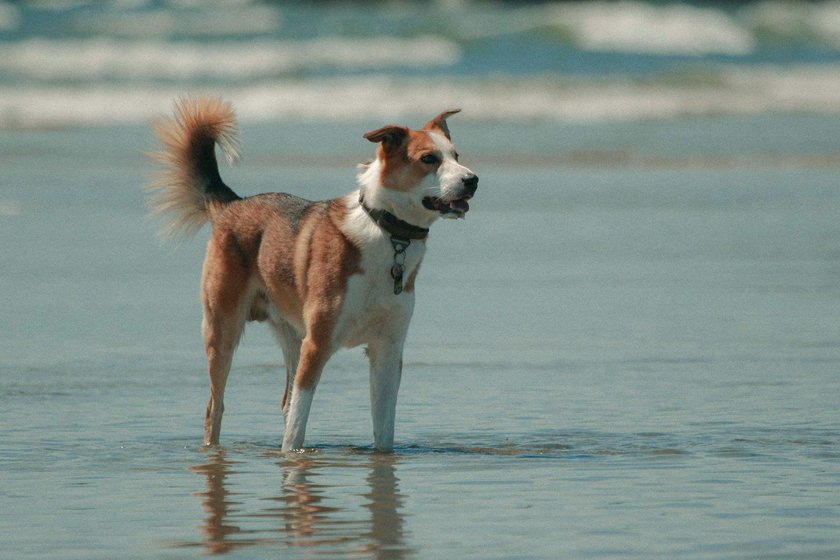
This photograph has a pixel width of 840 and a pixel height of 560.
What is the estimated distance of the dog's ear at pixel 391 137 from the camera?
21.9ft

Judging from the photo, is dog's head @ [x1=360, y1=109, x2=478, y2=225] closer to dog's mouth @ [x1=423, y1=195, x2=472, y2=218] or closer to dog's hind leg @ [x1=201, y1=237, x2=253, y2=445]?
dog's mouth @ [x1=423, y1=195, x2=472, y2=218]

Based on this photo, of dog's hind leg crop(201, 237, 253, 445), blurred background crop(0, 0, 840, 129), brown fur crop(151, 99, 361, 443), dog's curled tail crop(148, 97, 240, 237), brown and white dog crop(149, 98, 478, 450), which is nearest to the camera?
brown and white dog crop(149, 98, 478, 450)

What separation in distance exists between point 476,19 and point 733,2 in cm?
873

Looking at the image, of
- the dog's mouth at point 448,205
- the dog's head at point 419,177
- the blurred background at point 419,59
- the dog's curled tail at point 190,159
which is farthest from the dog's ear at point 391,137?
the blurred background at point 419,59

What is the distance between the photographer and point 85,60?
43219 mm

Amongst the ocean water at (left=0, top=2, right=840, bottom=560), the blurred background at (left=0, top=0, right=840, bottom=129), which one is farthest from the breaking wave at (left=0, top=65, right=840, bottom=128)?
the ocean water at (left=0, top=2, right=840, bottom=560)

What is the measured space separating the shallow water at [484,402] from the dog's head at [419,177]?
3.72 ft

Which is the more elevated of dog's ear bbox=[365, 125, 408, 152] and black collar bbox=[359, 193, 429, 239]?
dog's ear bbox=[365, 125, 408, 152]

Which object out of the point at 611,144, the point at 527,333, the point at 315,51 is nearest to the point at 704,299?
the point at 527,333

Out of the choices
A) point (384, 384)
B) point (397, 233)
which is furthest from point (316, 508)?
point (397, 233)

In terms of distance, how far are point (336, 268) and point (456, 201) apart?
65 centimetres

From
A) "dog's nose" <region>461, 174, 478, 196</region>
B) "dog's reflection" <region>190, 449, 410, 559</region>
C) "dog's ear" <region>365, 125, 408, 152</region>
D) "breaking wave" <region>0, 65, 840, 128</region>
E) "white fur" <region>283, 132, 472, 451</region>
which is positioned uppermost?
"breaking wave" <region>0, 65, 840, 128</region>

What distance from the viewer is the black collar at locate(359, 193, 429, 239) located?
677cm

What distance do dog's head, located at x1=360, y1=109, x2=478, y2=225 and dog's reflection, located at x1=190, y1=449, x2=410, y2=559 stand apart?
3.79 ft
